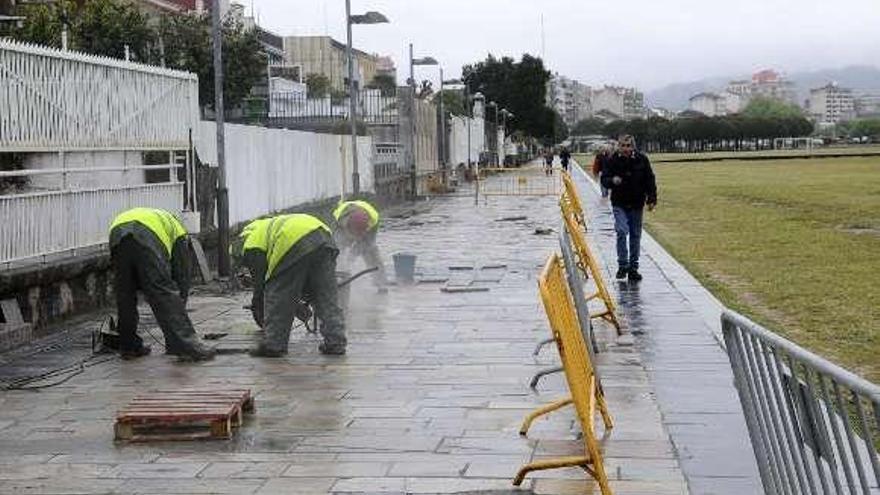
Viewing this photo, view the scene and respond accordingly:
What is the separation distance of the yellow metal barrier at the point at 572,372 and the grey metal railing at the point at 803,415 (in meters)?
1.24

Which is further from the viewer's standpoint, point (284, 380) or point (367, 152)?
point (367, 152)

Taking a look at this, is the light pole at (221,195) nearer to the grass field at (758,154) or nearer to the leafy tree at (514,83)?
the grass field at (758,154)

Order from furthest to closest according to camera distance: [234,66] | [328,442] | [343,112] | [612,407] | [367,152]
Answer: [234,66] → [343,112] → [367,152] → [612,407] → [328,442]

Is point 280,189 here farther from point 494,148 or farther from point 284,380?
point 494,148

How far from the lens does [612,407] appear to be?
6.96 metres

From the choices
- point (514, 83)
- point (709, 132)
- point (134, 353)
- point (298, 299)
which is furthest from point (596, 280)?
point (709, 132)

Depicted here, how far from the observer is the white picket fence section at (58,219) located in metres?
10.9

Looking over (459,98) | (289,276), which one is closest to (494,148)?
(459,98)

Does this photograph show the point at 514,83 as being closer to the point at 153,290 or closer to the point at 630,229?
the point at 630,229

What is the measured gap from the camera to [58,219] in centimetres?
1199

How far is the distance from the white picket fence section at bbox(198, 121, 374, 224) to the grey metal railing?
1374 centimetres

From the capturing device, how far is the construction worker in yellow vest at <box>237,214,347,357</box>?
910 centimetres

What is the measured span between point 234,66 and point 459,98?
5297 centimetres

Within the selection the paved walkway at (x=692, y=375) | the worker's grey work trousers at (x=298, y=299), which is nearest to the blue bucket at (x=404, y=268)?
the paved walkway at (x=692, y=375)
